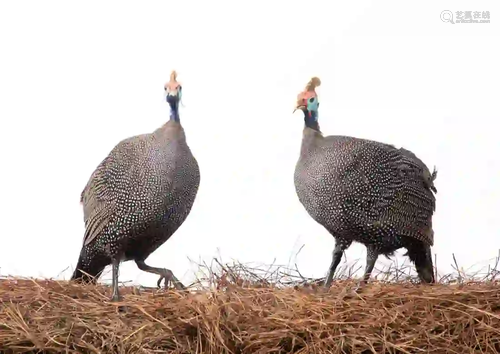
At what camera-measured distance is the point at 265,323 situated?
1914 mm

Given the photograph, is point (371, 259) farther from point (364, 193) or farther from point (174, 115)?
point (174, 115)

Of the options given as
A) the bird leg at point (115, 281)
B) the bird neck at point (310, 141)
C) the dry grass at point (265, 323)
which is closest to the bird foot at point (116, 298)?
the bird leg at point (115, 281)

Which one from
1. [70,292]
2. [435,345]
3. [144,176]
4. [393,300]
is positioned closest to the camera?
[435,345]

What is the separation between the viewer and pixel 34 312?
2.04m

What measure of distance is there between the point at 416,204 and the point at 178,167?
68 cm

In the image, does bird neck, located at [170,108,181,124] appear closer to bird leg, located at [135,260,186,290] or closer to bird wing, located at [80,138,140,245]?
bird wing, located at [80,138,140,245]

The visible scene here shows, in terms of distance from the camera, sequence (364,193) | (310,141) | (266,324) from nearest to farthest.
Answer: (266,324), (364,193), (310,141)

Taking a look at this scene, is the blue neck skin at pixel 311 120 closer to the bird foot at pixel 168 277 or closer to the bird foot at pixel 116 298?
the bird foot at pixel 168 277

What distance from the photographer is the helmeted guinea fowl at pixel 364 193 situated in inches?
96.9

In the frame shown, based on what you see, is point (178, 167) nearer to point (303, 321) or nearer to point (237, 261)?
point (237, 261)

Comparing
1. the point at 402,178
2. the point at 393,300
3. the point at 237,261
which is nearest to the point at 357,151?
the point at 402,178

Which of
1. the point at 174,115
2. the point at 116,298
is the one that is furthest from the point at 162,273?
the point at 174,115

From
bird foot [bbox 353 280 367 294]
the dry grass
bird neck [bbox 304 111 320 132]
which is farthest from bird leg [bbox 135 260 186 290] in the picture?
bird neck [bbox 304 111 320 132]

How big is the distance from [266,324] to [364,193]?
672mm
